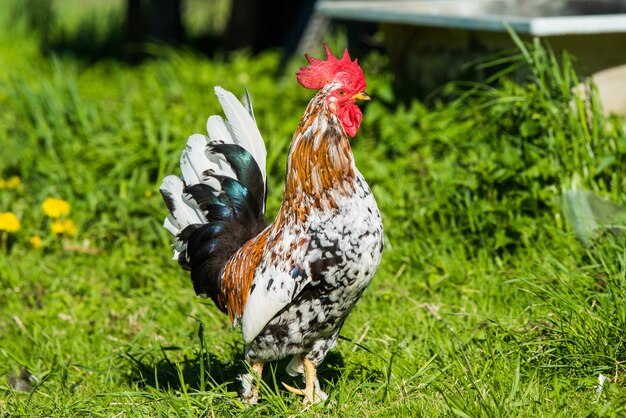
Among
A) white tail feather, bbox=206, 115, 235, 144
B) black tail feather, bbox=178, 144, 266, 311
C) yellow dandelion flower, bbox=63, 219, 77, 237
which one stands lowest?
yellow dandelion flower, bbox=63, 219, 77, 237

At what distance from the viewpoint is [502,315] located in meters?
3.59

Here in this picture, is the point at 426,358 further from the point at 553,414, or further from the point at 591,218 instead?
the point at 591,218

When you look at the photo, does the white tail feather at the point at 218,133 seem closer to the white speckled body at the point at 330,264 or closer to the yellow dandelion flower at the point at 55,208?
the white speckled body at the point at 330,264

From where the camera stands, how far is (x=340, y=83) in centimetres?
267

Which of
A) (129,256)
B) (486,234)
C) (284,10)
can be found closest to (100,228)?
(129,256)

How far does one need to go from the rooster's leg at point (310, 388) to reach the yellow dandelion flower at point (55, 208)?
2.23 m

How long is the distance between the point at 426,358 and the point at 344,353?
1.12 ft

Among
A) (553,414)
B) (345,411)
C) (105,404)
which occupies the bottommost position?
(105,404)

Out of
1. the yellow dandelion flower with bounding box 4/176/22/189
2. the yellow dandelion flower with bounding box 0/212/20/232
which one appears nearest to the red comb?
the yellow dandelion flower with bounding box 0/212/20/232

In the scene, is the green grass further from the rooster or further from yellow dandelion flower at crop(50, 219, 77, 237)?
the rooster

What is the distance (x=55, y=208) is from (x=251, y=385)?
2.17 meters

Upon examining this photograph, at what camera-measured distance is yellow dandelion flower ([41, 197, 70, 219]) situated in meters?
4.69

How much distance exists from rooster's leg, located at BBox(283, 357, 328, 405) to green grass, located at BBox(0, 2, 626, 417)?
50mm

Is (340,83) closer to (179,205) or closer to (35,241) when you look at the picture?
(179,205)
